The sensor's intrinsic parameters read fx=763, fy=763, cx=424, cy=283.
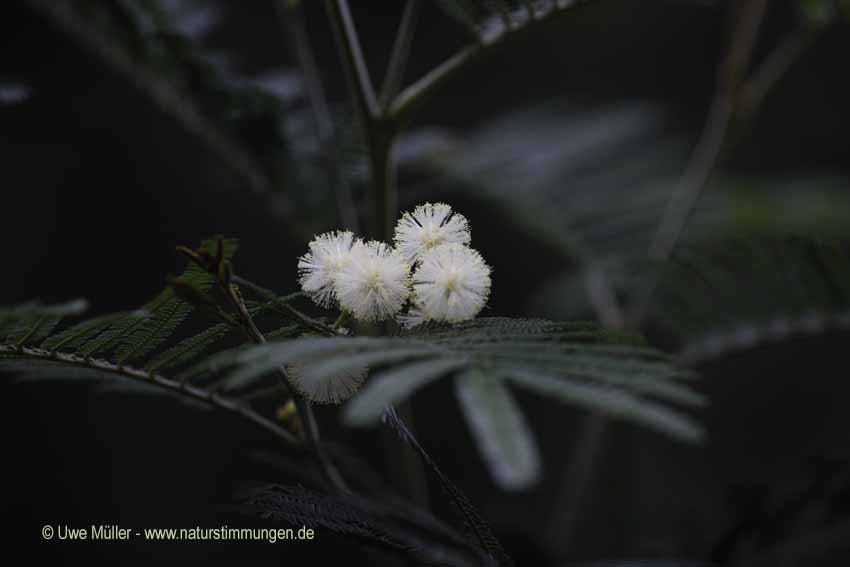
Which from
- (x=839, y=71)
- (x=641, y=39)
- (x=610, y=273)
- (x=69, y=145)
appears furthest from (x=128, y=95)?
(x=839, y=71)

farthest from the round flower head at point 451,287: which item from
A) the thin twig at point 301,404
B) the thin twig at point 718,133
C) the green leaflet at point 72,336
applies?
the thin twig at point 718,133

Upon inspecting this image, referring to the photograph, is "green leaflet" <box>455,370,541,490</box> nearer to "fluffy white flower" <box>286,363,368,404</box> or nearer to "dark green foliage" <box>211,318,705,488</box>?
"dark green foliage" <box>211,318,705,488</box>

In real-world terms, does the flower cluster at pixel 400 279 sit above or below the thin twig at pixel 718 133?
below

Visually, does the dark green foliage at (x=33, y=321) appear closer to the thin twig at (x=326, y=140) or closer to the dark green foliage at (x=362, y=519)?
the dark green foliage at (x=362, y=519)

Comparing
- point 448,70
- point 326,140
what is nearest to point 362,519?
point 448,70

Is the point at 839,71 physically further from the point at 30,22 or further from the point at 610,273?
the point at 30,22

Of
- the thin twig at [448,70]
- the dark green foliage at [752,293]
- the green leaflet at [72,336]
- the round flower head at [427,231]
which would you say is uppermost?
the thin twig at [448,70]
